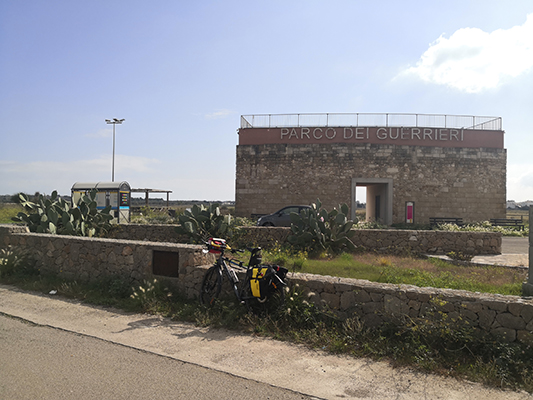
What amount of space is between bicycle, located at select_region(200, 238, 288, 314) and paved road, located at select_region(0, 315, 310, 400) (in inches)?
58.0

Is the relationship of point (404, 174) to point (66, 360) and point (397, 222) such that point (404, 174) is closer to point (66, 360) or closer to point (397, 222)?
point (397, 222)

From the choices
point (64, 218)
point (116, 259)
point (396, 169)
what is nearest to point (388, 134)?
point (396, 169)

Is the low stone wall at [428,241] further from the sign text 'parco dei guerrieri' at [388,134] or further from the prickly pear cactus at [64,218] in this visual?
the sign text 'parco dei guerrieri' at [388,134]

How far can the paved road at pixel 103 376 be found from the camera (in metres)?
3.46

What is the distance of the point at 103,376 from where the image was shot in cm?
380

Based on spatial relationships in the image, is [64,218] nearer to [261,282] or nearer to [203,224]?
[203,224]

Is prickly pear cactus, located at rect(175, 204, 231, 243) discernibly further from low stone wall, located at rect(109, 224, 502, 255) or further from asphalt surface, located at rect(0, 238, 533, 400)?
asphalt surface, located at rect(0, 238, 533, 400)

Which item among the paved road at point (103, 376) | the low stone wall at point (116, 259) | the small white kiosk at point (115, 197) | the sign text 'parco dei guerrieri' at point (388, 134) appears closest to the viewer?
the paved road at point (103, 376)

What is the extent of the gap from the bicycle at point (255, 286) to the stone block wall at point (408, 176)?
17.2m

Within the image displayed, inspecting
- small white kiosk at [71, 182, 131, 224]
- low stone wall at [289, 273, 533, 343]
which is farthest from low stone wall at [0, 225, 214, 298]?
small white kiosk at [71, 182, 131, 224]

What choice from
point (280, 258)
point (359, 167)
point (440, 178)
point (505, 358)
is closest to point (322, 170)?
point (359, 167)

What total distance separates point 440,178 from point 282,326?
20332mm

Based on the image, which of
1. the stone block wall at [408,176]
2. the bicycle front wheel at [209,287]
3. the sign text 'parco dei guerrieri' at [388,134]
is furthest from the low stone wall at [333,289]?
the sign text 'parco dei guerrieri' at [388,134]

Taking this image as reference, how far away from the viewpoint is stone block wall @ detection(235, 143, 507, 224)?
73.9 ft
